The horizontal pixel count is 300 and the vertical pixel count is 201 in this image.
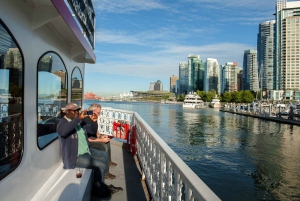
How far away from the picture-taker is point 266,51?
12212cm

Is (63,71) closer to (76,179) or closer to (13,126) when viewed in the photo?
(76,179)

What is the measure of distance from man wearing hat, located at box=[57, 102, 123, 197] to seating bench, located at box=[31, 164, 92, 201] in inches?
4.8

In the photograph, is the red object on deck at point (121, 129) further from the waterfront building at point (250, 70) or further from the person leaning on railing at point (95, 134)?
the waterfront building at point (250, 70)

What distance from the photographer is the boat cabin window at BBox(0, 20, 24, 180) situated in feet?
6.31

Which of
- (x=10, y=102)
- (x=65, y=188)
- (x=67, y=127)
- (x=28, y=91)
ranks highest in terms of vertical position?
(x=28, y=91)

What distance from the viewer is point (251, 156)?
15.6 metres

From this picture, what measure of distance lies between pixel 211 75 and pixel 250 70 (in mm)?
30469

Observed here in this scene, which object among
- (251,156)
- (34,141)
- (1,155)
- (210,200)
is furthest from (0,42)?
(251,156)

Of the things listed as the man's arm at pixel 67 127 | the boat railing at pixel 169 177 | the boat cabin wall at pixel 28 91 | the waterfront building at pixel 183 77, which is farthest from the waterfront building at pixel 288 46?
the boat cabin wall at pixel 28 91

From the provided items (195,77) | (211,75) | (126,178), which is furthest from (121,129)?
(195,77)

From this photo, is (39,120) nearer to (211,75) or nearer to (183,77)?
(211,75)

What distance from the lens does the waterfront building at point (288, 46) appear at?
3907 inches

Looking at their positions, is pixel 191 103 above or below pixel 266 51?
below

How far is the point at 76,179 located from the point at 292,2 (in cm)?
12866
